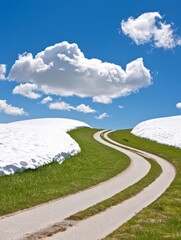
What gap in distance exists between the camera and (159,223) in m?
14.4

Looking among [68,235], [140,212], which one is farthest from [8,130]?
[68,235]

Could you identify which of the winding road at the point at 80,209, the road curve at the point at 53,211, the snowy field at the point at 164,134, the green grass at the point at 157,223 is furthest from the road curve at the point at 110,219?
the snowy field at the point at 164,134

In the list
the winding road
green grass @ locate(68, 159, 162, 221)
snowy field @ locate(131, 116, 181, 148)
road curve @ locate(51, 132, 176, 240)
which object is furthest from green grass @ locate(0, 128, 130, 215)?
snowy field @ locate(131, 116, 181, 148)

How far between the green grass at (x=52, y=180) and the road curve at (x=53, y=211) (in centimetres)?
76

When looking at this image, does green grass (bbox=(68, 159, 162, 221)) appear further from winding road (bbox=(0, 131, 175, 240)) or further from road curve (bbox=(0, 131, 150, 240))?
road curve (bbox=(0, 131, 150, 240))

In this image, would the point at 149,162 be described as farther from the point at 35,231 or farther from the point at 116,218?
the point at 35,231

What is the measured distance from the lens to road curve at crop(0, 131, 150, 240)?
42.9 feet

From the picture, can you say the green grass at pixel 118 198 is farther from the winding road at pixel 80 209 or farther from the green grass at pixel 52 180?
the green grass at pixel 52 180

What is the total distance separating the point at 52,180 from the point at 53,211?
337 inches

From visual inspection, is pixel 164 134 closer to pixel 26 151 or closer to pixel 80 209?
pixel 26 151

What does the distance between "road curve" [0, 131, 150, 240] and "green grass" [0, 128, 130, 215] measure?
0.76 metres

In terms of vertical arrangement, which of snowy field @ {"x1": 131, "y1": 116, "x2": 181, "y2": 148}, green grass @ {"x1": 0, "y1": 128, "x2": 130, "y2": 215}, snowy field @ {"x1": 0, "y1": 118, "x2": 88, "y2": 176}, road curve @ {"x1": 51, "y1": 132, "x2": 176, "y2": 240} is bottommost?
road curve @ {"x1": 51, "y1": 132, "x2": 176, "y2": 240}

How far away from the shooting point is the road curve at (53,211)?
42.9 feet

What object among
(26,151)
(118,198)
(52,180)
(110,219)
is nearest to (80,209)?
(110,219)
